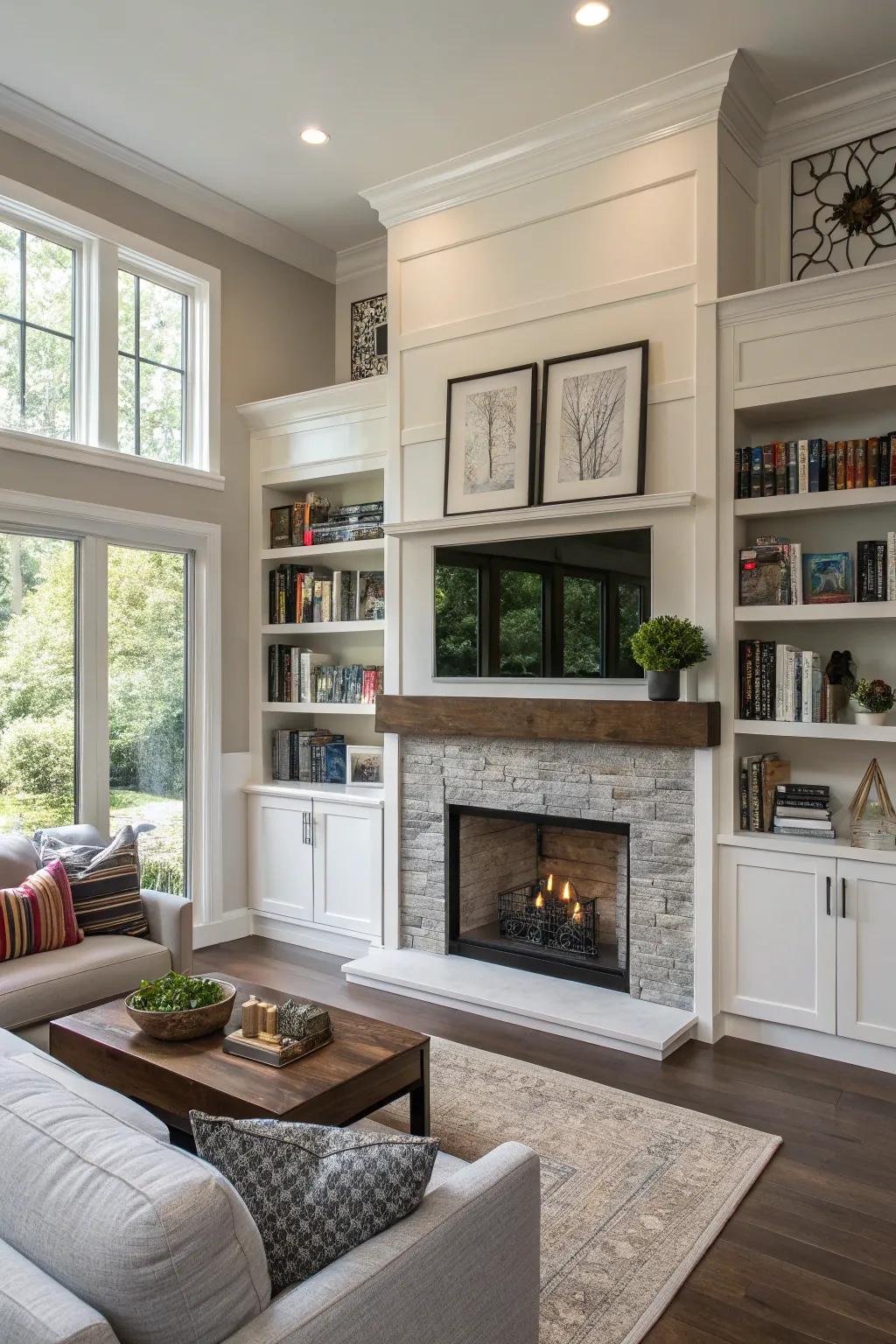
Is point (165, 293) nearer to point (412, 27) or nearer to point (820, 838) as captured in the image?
point (412, 27)

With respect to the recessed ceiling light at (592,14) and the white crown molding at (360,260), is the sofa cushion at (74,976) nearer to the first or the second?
the recessed ceiling light at (592,14)

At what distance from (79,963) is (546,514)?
7.94 feet

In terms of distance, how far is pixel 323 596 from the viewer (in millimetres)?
4926

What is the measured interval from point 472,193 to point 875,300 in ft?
6.03

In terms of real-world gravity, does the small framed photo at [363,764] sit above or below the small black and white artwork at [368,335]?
below

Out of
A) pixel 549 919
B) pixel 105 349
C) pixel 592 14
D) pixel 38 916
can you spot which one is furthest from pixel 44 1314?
pixel 105 349

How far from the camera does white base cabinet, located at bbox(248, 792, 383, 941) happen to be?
4512 millimetres

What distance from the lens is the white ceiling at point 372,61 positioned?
10.6ft

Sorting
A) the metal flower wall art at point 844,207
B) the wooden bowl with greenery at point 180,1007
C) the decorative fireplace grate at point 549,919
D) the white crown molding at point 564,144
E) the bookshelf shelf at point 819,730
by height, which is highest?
the white crown molding at point 564,144

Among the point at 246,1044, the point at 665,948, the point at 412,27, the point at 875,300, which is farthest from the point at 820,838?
the point at 412,27

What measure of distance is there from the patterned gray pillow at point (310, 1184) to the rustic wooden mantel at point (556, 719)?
7.78 feet

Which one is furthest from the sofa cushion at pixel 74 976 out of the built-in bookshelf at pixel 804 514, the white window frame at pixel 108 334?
the built-in bookshelf at pixel 804 514

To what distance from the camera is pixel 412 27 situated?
3.33 metres

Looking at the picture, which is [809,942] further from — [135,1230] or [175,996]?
[135,1230]
